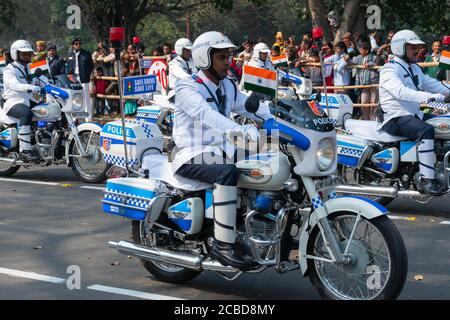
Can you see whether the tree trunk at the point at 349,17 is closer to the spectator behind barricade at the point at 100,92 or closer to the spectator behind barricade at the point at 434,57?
the spectator behind barricade at the point at 434,57

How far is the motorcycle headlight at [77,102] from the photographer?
13.2 metres

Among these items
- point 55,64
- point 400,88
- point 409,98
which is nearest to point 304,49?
point 55,64

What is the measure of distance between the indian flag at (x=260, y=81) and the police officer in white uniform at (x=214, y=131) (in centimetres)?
29

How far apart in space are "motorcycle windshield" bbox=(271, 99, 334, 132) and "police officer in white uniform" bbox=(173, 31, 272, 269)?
0.15m

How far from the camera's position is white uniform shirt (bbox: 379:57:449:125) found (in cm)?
1029

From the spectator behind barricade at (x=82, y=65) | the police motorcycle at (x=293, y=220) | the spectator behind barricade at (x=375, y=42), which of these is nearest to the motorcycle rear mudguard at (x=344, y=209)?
the police motorcycle at (x=293, y=220)

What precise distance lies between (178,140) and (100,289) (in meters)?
1.35

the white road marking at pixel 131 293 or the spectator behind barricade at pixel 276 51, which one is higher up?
the spectator behind barricade at pixel 276 51

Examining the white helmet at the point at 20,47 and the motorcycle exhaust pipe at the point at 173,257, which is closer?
the motorcycle exhaust pipe at the point at 173,257

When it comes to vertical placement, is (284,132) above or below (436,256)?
above
